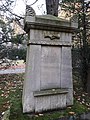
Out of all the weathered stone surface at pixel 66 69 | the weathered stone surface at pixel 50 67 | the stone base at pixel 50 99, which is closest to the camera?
the stone base at pixel 50 99

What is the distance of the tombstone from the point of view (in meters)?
4.46

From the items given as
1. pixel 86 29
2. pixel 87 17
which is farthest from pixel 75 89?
pixel 87 17

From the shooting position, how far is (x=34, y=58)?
4.50 meters

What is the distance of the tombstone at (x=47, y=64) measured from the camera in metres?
4.46

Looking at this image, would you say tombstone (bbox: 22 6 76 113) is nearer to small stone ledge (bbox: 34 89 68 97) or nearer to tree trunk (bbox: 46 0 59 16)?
small stone ledge (bbox: 34 89 68 97)

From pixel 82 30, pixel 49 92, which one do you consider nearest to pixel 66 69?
pixel 49 92

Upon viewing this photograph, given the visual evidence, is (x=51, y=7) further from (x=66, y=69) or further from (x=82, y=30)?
(x=66, y=69)

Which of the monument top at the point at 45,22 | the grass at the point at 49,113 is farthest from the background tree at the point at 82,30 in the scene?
the monument top at the point at 45,22

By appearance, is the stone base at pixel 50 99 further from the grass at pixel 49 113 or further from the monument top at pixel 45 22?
the monument top at pixel 45 22

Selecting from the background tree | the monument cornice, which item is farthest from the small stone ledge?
the background tree

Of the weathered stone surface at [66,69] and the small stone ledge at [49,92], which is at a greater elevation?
the weathered stone surface at [66,69]

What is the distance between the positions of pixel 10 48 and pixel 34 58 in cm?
564

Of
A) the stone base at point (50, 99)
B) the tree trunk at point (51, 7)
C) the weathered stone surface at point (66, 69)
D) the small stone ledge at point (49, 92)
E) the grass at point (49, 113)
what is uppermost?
the tree trunk at point (51, 7)

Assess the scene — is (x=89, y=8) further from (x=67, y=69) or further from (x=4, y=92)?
(x=4, y=92)
